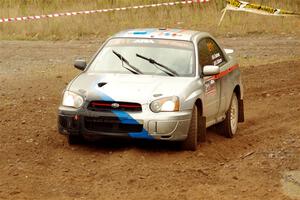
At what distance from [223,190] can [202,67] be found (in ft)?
9.10

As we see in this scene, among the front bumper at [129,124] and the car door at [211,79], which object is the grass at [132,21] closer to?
the car door at [211,79]

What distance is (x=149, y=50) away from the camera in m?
10.6

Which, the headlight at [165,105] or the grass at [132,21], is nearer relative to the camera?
the headlight at [165,105]

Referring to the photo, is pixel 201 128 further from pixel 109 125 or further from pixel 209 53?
pixel 209 53

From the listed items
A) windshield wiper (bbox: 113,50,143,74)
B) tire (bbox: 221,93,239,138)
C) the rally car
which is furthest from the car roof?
tire (bbox: 221,93,239,138)

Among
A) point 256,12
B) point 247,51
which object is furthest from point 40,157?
point 256,12

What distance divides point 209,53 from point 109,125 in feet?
7.78

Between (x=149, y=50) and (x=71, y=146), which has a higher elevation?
A: (x=149, y=50)

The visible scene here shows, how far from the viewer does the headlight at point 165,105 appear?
9430 millimetres

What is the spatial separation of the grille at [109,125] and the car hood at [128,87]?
253mm

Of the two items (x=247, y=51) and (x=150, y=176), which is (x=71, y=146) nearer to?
(x=150, y=176)

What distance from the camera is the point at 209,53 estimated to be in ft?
36.7

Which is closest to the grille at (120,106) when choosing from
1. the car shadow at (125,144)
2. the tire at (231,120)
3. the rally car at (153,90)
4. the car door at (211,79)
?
the rally car at (153,90)

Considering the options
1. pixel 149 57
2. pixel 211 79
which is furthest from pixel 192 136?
pixel 149 57
